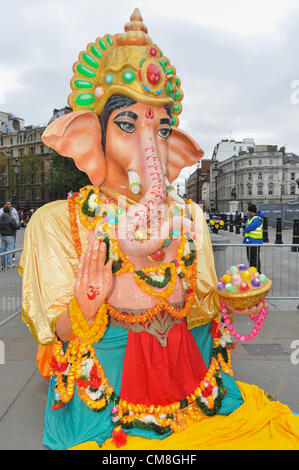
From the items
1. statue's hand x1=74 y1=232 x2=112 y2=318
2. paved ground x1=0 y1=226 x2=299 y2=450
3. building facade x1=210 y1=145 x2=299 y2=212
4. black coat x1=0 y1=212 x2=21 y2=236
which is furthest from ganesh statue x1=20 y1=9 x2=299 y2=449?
building facade x1=210 y1=145 x2=299 y2=212

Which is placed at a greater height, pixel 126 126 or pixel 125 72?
pixel 125 72

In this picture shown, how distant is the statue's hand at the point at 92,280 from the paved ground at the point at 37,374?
920 mm

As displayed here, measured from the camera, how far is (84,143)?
2025 mm

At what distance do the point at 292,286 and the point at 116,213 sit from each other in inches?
209

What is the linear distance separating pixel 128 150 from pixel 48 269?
76 cm

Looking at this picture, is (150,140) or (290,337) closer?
(150,140)

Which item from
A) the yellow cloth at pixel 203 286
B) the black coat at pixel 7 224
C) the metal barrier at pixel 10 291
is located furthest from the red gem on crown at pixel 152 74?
the black coat at pixel 7 224

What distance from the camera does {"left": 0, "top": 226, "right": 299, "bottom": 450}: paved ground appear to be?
2.13 meters

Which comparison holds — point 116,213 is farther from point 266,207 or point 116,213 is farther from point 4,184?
point 4,184

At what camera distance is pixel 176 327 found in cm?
198

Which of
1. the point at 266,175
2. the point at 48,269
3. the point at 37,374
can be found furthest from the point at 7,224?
the point at 266,175

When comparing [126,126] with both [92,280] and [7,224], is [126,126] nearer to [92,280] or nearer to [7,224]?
[92,280]

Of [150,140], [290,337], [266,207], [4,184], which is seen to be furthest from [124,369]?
[4,184]
